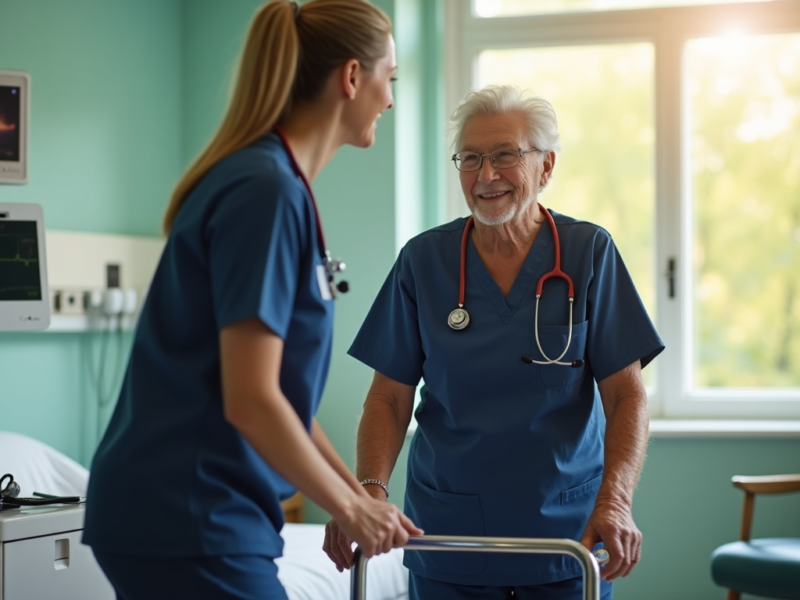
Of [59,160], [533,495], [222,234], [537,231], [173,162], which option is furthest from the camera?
[173,162]

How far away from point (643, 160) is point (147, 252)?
6.16 feet

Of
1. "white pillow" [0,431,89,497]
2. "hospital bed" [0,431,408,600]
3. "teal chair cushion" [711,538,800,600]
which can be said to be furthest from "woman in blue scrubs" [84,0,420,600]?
"teal chair cushion" [711,538,800,600]

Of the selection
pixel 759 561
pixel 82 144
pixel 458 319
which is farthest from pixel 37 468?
pixel 759 561

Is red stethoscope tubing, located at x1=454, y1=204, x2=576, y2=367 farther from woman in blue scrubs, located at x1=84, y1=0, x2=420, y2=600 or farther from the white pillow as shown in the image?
the white pillow

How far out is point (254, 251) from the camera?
1.15 metres

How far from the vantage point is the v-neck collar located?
183 centimetres

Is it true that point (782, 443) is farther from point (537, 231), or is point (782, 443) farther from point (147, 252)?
point (147, 252)

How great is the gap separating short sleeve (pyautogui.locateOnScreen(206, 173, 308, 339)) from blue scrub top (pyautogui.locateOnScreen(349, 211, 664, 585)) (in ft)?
2.22

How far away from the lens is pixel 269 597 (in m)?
1.23

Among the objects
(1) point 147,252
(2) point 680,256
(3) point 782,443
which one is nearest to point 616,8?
(2) point 680,256

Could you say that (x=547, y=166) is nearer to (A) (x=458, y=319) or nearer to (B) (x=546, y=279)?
(B) (x=546, y=279)

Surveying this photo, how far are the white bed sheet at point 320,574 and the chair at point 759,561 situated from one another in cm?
94

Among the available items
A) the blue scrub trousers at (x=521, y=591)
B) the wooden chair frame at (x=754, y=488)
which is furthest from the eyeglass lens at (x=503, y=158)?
the wooden chair frame at (x=754, y=488)

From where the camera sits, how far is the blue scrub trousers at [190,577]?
3.92ft
